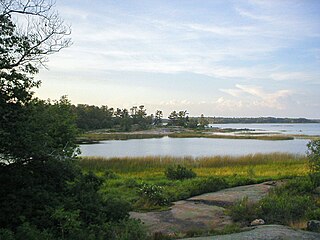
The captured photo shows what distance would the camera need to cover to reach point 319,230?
25.0ft

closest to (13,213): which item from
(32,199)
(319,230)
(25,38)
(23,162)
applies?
(32,199)

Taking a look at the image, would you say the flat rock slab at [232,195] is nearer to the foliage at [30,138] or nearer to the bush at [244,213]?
the bush at [244,213]

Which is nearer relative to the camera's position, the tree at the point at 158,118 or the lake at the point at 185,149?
the lake at the point at 185,149

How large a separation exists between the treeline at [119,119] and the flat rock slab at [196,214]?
62.8 metres

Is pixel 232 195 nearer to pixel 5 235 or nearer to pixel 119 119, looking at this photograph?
pixel 5 235

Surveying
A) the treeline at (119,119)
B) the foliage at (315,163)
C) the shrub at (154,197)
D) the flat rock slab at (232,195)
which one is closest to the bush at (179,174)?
the flat rock slab at (232,195)

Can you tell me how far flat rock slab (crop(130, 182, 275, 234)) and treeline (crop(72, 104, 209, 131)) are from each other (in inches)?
2471

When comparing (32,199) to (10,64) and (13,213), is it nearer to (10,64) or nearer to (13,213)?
(13,213)

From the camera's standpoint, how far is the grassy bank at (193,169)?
48.6ft

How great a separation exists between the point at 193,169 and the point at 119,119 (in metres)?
91.3

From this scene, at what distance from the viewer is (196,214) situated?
10.9 meters

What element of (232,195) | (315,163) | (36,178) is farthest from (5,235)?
(315,163)

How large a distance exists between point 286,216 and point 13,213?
20.8ft

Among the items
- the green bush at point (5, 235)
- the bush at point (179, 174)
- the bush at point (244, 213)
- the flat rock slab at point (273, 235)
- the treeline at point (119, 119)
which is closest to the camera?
the green bush at point (5, 235)
